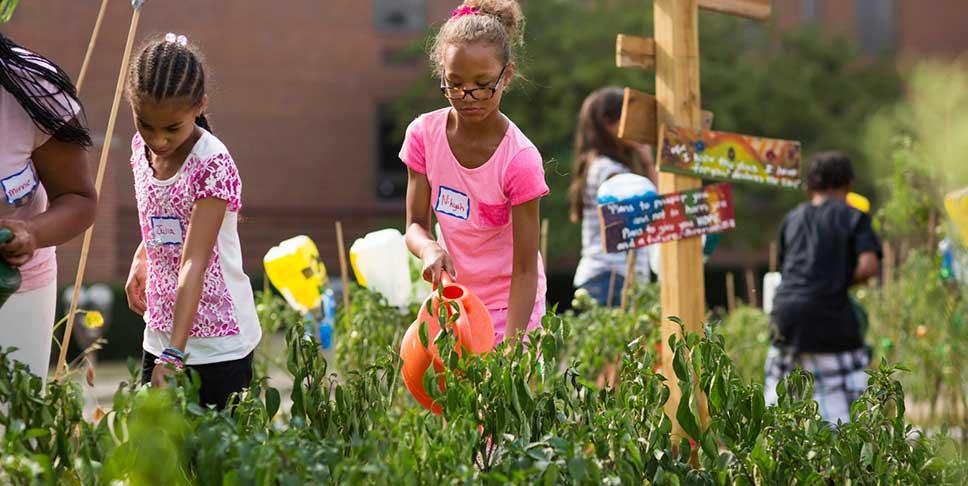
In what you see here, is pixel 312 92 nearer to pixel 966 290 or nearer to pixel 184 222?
pixel 966 290

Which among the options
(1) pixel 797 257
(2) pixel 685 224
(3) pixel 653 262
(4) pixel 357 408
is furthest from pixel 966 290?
(4) pixel 357 408

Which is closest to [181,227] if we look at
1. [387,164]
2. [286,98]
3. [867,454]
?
[867,454]

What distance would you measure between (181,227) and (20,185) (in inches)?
12.9

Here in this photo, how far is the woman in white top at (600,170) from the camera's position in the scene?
490 cm

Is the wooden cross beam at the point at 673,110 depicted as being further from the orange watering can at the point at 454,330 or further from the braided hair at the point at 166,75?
the braided hair at the point at 166,75

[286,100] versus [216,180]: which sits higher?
[286,100]

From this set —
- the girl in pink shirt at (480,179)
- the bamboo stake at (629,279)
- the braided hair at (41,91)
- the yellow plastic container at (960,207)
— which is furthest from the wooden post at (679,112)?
the braided hair at (41,91)

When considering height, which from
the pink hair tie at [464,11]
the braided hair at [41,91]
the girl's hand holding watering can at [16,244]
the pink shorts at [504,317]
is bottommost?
the pink shorts at [504,317]

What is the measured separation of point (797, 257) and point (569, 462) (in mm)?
3521

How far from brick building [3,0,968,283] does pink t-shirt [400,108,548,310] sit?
15904 millimetres

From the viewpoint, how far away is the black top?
5164mm

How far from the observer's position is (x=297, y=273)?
14.3 ft

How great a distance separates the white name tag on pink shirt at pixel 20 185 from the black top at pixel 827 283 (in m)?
3.40

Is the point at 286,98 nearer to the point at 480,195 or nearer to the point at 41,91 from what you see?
the point at 480,195
